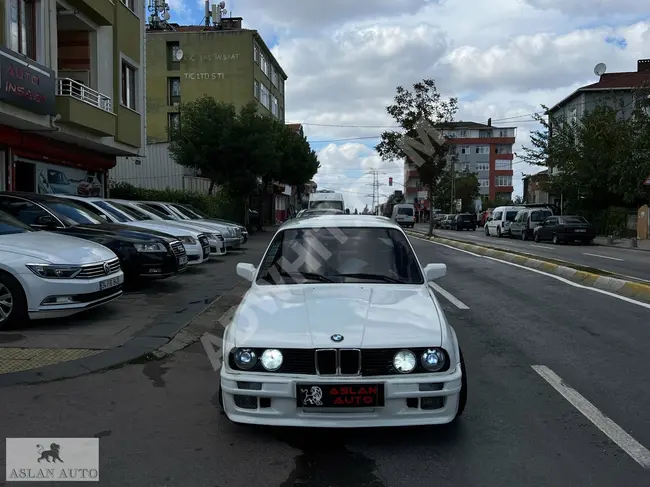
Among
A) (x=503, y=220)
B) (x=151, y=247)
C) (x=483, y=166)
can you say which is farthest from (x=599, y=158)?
(x=483, y=166)

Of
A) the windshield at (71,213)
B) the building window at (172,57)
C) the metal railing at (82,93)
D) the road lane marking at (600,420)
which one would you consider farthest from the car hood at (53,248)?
the building window at (172,57)

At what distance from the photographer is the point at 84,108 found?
53.8 feet

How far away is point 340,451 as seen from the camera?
12.5 feet

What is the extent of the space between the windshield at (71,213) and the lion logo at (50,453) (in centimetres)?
657

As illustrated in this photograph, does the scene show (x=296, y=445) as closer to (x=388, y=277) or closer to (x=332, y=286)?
(x=332, y=286)

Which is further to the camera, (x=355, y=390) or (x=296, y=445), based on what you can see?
(x=296, y=445)

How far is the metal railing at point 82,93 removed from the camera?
16047 millimetres

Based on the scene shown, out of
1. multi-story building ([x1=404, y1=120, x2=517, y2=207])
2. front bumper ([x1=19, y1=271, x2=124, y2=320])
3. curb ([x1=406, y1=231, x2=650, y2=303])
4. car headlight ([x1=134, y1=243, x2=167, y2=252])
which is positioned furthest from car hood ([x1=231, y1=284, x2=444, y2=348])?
multi-story building ([x1=404, y1=120, x2=517, y2=207])

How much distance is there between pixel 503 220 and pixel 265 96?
24.5m

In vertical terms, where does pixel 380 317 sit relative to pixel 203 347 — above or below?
above

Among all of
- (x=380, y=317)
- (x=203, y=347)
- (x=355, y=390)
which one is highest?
(x=380, y=317)

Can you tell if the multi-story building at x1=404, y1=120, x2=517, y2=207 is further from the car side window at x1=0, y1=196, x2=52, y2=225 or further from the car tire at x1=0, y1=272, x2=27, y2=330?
the car tire at x1=0, y1=272, x2=27, y2=330

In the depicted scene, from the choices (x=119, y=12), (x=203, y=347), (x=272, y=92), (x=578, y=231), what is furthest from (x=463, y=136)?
(x=203, y=347)

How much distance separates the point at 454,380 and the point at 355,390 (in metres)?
0.65
